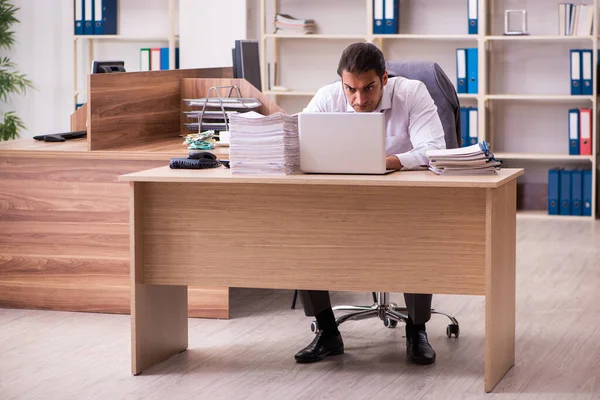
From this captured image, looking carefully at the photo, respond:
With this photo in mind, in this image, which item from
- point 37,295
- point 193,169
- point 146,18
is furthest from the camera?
point 146,18

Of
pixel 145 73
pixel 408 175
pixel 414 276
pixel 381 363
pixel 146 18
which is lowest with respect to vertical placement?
pixel 381 363

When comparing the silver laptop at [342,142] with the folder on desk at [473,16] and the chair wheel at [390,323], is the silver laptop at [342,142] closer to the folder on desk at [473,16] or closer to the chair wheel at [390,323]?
the chair wheel at [390,323]

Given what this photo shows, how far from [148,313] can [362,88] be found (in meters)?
1.05

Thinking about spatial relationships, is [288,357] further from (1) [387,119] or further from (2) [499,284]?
(1) [387,119]

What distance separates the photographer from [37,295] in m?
4.41

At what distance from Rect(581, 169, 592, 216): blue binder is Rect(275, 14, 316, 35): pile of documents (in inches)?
86.7

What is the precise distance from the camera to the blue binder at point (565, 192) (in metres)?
7.07

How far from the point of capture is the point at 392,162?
343 centimetres

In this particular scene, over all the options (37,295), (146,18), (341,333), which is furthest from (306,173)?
(146,18)

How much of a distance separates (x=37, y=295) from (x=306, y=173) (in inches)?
64.8

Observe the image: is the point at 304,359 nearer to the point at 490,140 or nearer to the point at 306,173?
the point at 306,173

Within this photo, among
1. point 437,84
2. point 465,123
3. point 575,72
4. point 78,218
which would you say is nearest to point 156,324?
point 78,218

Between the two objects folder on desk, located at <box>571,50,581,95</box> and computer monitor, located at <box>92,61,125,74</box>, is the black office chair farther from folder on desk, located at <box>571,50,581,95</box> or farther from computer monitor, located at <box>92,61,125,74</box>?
folder on desk, located at <box>571,50,581,95</box>

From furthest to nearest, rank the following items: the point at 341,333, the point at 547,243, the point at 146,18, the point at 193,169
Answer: the point at 146,18 < the point at 547,243 < the point at 341,333 < the point at 193,169
